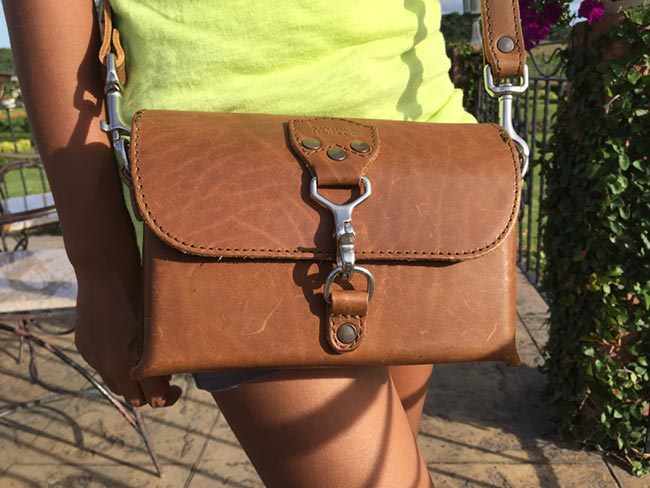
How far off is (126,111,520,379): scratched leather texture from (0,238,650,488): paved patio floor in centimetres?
191

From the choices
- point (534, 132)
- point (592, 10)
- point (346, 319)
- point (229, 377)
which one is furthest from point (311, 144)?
point (534, 132)

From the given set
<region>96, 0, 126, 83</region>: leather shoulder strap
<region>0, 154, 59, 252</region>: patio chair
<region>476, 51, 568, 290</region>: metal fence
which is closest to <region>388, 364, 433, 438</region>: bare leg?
<region>96, 0, 126, 83</region>: leather shoulder strap

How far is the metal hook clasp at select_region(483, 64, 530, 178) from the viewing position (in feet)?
3.16

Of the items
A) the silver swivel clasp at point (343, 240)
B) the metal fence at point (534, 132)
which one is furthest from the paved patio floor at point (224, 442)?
the silver swivel clasp at point (343, 240)

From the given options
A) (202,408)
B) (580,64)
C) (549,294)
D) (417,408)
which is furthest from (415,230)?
(202,408)

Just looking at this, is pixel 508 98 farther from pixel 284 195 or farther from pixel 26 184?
pixel 26 184

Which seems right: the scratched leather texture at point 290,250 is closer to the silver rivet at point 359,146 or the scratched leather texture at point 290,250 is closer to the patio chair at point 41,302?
the silver rivet at point 359,146

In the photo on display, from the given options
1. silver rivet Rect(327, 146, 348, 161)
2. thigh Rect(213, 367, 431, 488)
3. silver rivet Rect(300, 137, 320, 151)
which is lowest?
thigh Rect(213, 367, 431, 488)

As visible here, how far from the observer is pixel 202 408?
312 centimetres

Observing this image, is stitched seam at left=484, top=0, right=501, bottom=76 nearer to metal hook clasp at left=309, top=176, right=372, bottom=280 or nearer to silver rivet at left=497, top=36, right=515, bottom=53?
silver rivet at left=497, top=36, right=515, bottom=53

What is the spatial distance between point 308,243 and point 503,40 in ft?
1.66

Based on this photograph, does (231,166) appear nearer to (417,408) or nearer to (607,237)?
(417,408)

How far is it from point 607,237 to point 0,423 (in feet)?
9.73

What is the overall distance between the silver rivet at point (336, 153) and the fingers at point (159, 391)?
0.43 metres
